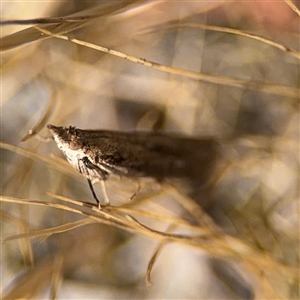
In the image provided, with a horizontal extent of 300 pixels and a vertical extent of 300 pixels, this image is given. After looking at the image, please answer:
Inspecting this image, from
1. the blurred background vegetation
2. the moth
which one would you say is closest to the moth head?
the moth

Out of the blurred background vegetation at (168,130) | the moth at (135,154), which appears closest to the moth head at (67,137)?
the moth at (135,154)

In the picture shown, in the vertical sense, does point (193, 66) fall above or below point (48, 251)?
above

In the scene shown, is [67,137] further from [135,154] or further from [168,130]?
[168,130]

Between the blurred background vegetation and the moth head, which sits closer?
the moth head

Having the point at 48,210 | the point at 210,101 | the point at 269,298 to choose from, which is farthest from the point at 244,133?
the point at 48,210

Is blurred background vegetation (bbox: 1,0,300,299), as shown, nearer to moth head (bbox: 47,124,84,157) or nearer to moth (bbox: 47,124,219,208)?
moth (bbox: 47,124,219,208)

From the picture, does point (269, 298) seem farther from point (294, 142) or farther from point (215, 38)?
point (215, 38)

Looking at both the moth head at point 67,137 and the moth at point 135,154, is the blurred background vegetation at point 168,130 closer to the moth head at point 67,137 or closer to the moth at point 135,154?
the moth at point 135,154
